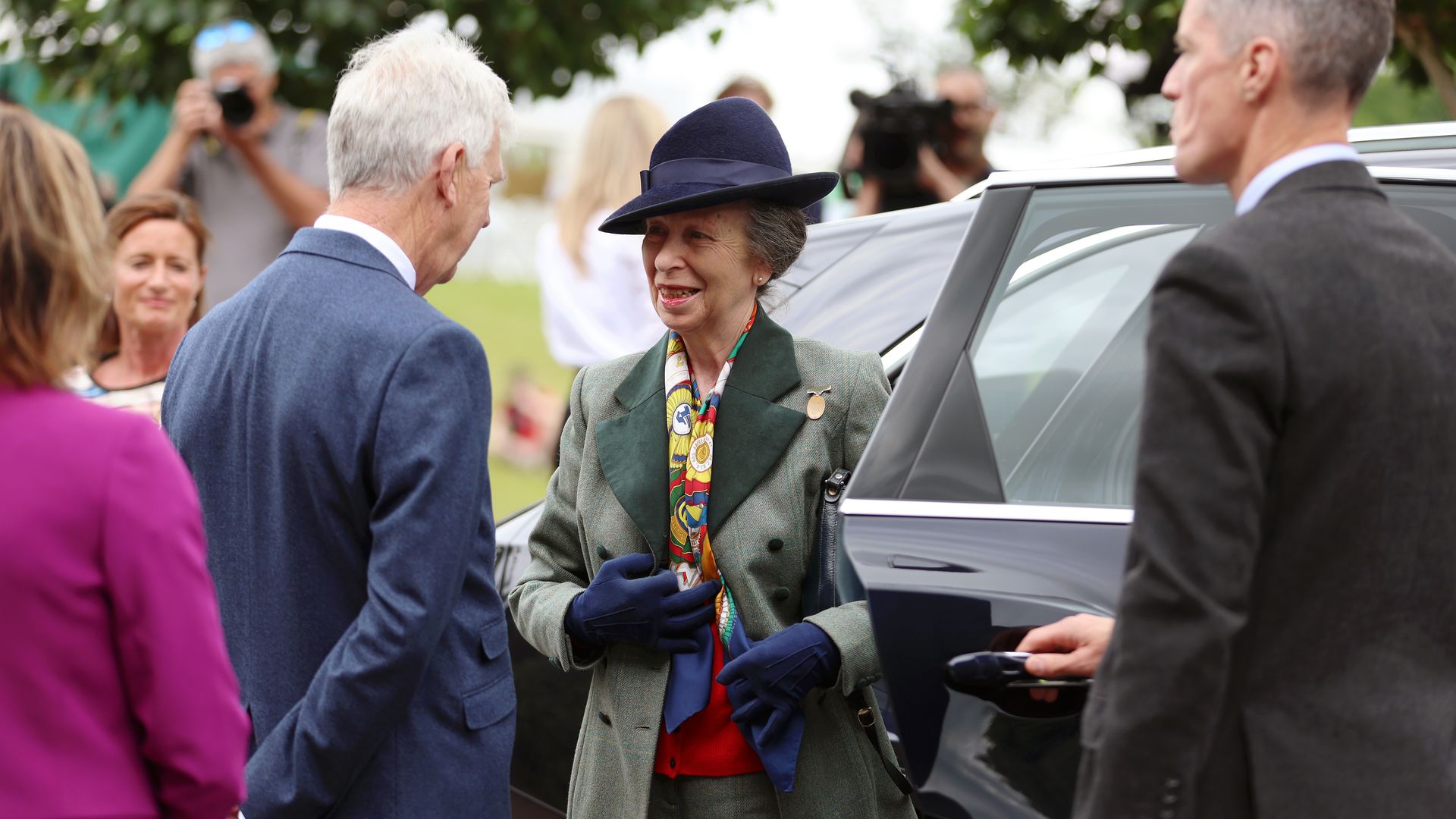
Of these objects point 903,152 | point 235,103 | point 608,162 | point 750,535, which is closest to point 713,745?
point 750,535

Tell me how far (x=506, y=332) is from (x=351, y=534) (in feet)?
48.1

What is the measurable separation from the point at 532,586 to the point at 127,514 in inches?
45.0

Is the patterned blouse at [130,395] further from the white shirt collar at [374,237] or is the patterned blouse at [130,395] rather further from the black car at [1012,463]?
the black car at [1012,463]

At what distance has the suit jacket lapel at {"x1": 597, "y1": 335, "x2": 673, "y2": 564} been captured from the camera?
8.21ft

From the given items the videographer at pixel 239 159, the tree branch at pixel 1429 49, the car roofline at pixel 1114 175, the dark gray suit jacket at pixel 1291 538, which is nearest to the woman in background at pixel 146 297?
the videographer at pixel 239 159

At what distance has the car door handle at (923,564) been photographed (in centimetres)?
212

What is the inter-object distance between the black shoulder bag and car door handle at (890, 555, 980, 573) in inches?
13.1

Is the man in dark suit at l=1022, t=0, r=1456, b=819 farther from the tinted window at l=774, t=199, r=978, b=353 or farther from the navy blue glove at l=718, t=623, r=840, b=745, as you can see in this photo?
the tinted window at l=774, t=199, r=978, b=353

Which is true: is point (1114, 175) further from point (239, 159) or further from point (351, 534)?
point (239, 159)

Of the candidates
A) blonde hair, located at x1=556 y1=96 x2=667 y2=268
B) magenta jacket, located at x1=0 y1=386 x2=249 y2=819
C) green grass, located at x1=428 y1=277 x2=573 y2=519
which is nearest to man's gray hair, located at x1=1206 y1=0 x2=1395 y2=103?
magenta jacket, located at x1=0 y1=386 x2=249 y2=819

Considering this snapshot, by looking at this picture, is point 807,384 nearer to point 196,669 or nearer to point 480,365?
point 480,365

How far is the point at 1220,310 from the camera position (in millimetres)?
1592

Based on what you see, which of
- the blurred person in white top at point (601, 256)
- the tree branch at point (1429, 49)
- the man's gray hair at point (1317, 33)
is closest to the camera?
the man's gray hair at point (1317, 33)

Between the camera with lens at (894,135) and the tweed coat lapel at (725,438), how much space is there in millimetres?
2898
